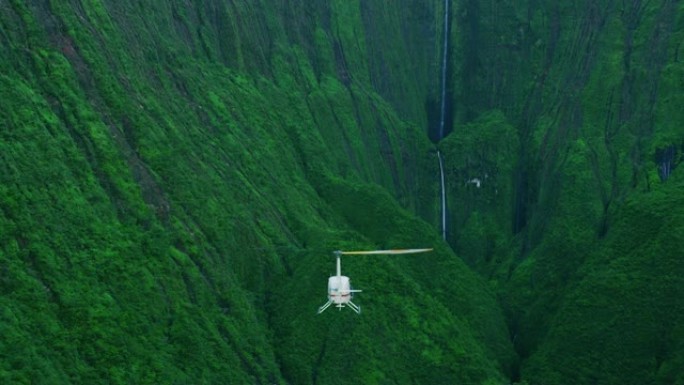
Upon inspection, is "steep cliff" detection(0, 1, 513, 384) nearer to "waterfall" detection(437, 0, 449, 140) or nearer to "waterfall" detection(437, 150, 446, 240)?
"waterfall" detection(437, 150, 446, 240)

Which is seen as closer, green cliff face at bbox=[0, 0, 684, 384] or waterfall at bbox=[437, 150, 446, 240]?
green cliff face at bbox=[0, 0, 684, 384]

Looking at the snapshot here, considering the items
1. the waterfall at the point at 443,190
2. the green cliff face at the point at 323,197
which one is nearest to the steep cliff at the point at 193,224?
the green cliff face at the point at 323,197

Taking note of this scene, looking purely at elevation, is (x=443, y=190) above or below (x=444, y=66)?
below

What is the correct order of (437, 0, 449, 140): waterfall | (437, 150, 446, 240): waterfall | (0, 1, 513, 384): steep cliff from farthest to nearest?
1. (437, 0, 449, 140): waterfall
2. (437, 150, 446, 240): waterfall
3. (0, 1, 513, 384): steep cliff

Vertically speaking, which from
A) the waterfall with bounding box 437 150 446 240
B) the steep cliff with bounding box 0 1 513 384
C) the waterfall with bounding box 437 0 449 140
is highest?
the waterfall with bounding box 437 0 449 140

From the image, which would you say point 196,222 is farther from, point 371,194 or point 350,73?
point 350,73

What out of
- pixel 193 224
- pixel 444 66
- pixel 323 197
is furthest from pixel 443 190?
pixel 193 224

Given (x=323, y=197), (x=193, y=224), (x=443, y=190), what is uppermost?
(x=443, y=190)

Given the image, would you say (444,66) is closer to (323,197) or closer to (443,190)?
(443,190)

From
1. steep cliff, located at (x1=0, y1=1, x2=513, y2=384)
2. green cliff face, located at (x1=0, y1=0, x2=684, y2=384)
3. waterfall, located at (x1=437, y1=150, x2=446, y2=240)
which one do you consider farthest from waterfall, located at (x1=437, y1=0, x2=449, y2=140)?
steep cliff, located at (x1=0, y1=1, x2=513, y2=384)

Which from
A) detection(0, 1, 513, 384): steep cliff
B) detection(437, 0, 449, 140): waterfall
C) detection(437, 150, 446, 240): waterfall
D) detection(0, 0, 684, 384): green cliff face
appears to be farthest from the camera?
detection(437, 0, 449, 140): waterfall

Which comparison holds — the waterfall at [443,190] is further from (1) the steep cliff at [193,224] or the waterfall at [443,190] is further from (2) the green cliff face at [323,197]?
(1) the steep cliff at [193,224]
